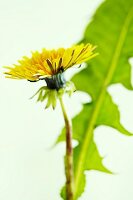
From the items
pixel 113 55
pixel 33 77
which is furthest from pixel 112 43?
pixel 33 77

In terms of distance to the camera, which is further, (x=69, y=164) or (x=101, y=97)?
(x=101, y=97)

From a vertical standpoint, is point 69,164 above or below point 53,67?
below

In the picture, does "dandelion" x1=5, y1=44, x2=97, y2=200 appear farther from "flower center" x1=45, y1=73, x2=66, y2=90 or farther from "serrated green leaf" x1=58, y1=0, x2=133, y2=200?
"serrated green leaf" x1=58, y1=0, x2=133, y2=200

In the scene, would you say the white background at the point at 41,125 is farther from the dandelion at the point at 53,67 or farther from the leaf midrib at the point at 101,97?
the dandelion at the point at 53,67

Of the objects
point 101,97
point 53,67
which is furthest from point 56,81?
point 101,97

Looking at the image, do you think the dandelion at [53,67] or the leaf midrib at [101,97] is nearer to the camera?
the dandelion at [53,67]

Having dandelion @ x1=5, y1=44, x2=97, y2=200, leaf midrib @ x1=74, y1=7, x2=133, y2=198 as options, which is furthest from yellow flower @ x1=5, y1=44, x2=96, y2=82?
leaf midrib @ x1=74, y1=7, x2=133, y2=198

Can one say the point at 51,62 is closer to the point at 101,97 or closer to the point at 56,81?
the point at 56,81

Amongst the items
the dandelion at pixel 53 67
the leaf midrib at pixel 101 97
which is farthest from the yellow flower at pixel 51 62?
the leaf midrib at pixel 101 97
